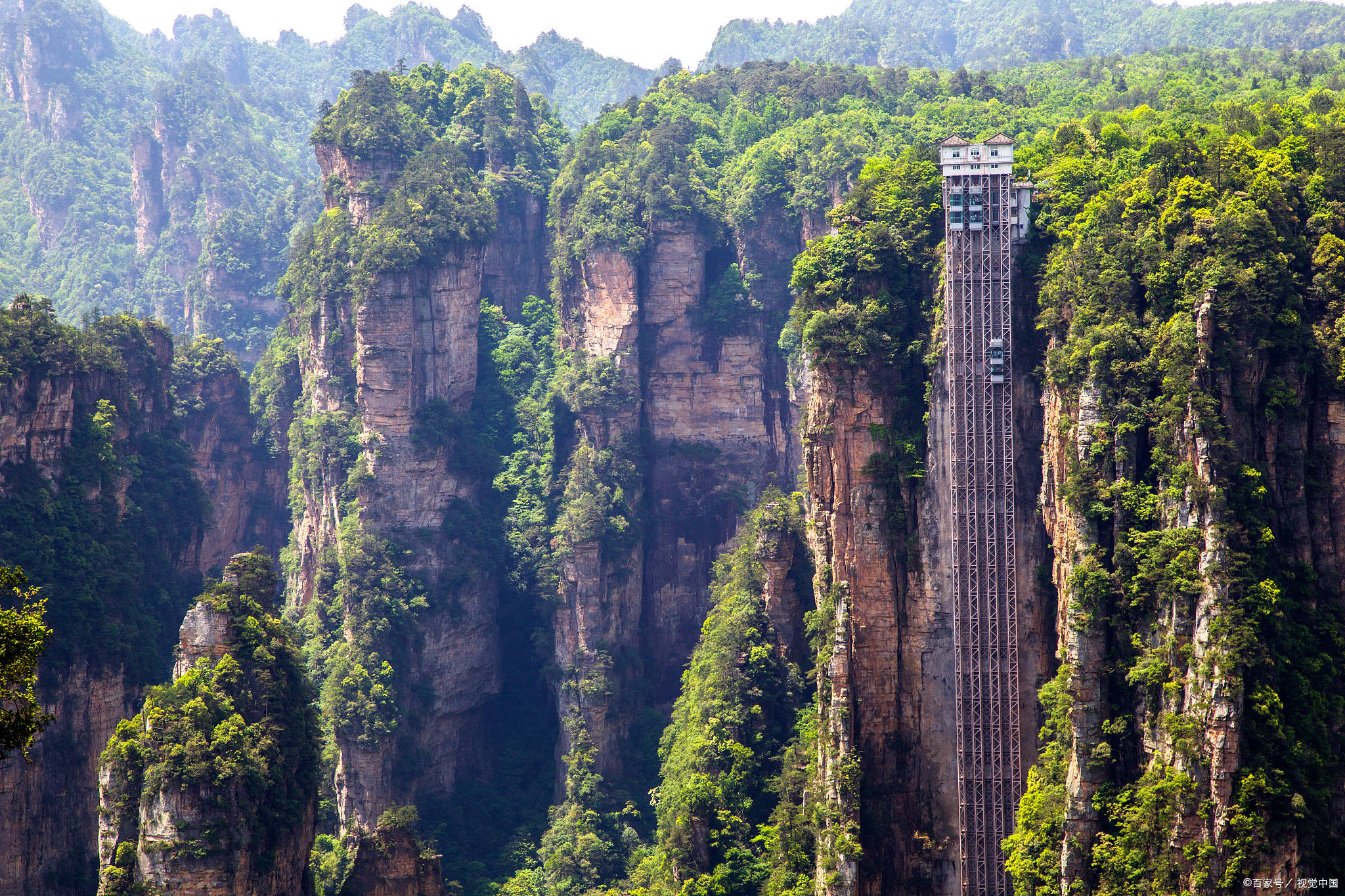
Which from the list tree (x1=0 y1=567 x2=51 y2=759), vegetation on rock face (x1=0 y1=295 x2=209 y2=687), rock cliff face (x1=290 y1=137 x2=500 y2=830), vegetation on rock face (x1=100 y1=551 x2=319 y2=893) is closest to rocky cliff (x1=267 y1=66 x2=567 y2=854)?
rock cliff face (x1=290 y1=137 x2=500 y2=830)

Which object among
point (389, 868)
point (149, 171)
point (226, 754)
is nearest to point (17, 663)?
point (226, 754)

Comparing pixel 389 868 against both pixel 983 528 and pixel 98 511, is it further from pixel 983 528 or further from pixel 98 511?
pixel 983 528

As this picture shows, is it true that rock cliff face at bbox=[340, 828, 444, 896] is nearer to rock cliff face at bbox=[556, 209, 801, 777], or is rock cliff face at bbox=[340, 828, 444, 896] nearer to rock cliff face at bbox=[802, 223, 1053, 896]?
rock cliff face at bbox=[802, 223, 1053, 896]

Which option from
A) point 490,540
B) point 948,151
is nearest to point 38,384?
point 490,540

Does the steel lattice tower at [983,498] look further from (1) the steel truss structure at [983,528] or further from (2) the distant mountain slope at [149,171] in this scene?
(2) the distant mountain slope at [149,171]

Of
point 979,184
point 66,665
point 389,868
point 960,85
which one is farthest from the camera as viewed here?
point 960,85

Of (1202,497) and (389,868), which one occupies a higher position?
(1202,497)

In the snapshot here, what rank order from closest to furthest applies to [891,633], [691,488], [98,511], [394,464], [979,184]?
[979,184]
[891,633]
[98,511]
[394,464]
[691,488]

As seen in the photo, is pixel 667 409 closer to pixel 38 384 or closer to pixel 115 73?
pixel 38 384
